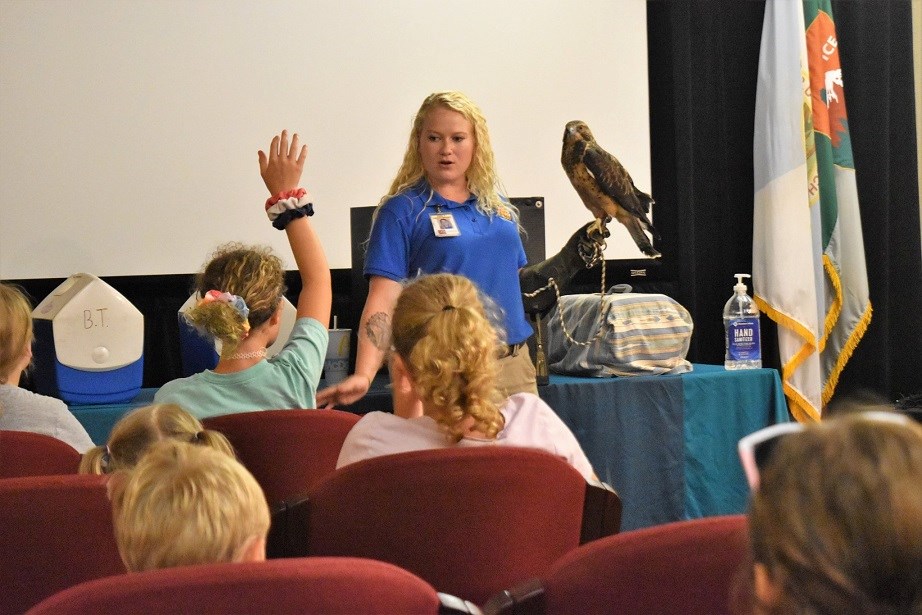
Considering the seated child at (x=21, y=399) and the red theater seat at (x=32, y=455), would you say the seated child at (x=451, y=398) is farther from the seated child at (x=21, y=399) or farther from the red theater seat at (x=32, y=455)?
the seated child at (x=21, y=399)

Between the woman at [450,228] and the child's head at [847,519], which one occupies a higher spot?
the woman at [450,228]

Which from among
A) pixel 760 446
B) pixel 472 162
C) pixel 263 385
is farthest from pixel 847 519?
pixel 472 162

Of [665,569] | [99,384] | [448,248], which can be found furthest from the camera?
[99,384]

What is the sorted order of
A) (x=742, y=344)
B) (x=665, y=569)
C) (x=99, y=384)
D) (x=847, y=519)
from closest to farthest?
1. (x=847, y=519)
2. (x=665, y=569)
3. (x=99, y=384)
4. (x=742, y=344)

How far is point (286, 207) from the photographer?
92.2 inches

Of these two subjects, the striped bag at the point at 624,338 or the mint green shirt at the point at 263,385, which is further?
the striped bag at the point at 624,338

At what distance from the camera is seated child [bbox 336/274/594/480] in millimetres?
1599

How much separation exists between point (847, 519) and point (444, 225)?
204cm

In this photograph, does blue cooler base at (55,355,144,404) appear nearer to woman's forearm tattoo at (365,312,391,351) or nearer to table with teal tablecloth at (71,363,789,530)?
table with teal tablecloth at (71,363,789,530)

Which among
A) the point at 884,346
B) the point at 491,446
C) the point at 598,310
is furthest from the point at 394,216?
the point at 884,346

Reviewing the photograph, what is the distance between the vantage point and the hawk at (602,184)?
303 centimetres

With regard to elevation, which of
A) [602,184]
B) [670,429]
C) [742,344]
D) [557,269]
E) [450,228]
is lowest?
[670,429]

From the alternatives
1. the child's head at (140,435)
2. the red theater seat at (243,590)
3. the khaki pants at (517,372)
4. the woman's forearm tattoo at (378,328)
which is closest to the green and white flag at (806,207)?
the khaki pants at (517,372)

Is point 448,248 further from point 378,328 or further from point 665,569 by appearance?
point 665,569
